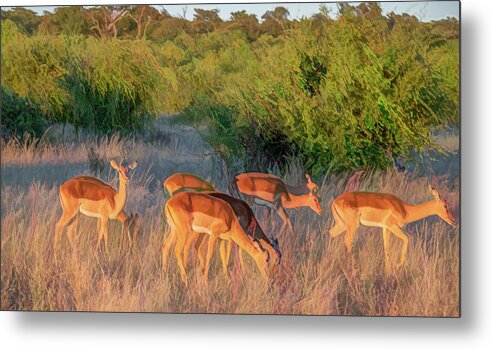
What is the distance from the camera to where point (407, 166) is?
21.6 ft

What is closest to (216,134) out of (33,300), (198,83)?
(198,83)

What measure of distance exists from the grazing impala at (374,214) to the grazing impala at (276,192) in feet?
0.39

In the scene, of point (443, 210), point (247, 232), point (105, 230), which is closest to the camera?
point (443, 210)

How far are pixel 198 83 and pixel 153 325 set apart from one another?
1.25 m

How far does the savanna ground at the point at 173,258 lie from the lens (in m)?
6.57

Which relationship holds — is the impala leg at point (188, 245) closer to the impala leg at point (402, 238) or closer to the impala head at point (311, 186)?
the impala head at point (311, 186)

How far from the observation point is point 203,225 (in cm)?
669

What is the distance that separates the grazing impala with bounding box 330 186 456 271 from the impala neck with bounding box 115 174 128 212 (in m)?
1.06

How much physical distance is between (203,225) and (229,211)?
0.15 m

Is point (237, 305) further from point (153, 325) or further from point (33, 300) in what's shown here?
point (33, 300)

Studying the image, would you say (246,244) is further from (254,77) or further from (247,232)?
(254,77)

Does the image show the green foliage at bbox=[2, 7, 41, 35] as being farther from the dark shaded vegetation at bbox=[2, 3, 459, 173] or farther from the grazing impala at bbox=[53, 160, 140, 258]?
the grazing impala at bbox=[53, 160, 140, 258]

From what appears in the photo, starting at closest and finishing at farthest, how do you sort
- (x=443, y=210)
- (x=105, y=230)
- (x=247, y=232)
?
(x=443, y=210), (x=247, y=232), (x=105, y=230)

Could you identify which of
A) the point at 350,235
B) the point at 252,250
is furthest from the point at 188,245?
the point at 350,235
